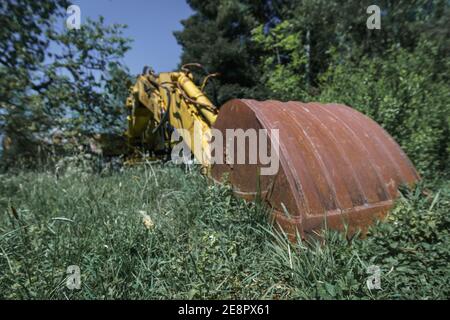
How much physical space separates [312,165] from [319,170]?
0.07m

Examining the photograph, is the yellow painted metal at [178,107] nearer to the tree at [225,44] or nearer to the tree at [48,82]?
the tree at [48,82]

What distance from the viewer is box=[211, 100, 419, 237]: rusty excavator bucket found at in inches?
107

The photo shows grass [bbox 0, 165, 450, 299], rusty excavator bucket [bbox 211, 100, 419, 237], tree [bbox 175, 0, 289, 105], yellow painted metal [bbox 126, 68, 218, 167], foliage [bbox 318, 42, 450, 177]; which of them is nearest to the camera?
grass [bbox 0, 165, 450, 299]

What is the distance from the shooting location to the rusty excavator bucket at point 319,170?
8.93 feet

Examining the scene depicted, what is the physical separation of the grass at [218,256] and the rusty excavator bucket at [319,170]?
14 centimetres

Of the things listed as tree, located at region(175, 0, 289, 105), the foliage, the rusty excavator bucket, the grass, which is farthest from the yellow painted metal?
tree, located at region(175, 0, 289, 105)

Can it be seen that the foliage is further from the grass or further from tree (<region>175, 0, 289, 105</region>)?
tree (<region>175, 0, 289, 105</region>)

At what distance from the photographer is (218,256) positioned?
2619mm

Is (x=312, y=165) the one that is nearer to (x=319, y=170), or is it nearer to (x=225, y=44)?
(x=319, y=170)

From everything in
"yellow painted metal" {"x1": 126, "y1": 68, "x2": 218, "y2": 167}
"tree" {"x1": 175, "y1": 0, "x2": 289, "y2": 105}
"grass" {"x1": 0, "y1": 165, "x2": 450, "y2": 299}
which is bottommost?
"grass" {"x1": 0, "y1": 165, "x2": 450, "y2": 299}

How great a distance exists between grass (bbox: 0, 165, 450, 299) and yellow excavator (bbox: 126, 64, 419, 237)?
146 mm

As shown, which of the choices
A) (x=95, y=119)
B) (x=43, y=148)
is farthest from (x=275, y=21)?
(x=43, y=148)

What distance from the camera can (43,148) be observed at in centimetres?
779

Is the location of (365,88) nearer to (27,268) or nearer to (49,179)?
(49,179)
